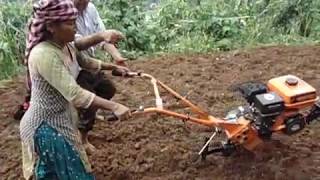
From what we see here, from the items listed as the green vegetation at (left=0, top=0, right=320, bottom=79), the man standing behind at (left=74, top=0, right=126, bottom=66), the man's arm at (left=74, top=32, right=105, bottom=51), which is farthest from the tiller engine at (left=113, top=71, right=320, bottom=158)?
the green vegetation at (left=0, top=0, right=320, bottom=79)

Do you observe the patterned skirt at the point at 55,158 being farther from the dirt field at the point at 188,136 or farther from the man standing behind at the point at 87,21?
the man standing behind at the point at 87,21

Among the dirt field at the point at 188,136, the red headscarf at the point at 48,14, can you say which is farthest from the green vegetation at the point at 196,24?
the red headscarf at the point at 48,14

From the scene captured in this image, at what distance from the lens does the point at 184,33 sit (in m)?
8.27

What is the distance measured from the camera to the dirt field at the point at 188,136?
434cm

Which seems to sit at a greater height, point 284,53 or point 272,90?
point 272,90

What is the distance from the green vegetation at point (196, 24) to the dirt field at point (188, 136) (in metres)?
0.89

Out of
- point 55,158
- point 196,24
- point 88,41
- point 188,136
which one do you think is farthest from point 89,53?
point 196,24

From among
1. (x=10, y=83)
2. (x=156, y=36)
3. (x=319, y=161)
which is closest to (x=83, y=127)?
(x=319, y=161)

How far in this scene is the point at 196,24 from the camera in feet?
27.1

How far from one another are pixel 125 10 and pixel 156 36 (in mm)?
486

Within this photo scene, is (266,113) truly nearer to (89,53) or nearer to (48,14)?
(89,53)

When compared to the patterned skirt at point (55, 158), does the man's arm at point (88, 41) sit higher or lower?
higher

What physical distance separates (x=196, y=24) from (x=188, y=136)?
360 centimetres

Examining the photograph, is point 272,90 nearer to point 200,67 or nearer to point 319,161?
point 319,161
